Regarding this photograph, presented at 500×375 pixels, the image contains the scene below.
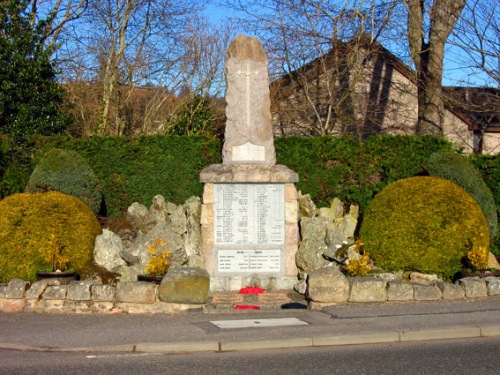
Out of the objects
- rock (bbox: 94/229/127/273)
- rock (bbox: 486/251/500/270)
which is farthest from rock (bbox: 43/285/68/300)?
rock (bbox: 486/251/500/270)

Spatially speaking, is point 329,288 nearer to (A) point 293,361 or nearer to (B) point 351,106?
(A) point 293,361

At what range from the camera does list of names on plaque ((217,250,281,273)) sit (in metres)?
12.0

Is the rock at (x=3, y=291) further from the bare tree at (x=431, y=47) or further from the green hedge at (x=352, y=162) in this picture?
the bare tree at (x=431, y=47)

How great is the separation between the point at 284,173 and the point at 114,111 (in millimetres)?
11294

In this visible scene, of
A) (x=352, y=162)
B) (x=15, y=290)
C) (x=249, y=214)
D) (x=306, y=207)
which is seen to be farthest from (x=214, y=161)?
(x=15, y=290)

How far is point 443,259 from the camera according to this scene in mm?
11648

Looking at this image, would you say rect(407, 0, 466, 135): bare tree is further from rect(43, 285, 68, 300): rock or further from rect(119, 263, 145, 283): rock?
rect(43, 285, 68, 300): rock

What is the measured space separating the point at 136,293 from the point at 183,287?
27.9 inches

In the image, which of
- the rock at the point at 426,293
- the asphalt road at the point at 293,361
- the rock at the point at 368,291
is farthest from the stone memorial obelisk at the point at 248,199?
the asphalt road at the point at 293,361

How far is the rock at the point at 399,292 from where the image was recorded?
32.4 ft

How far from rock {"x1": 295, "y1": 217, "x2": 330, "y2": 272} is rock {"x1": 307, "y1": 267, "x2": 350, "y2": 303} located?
227 cm

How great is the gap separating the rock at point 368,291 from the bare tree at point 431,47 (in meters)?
9.52

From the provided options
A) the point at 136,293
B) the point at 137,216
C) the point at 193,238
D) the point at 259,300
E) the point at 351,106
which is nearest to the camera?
the point at 136,293

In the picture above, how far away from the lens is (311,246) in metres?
12.2
